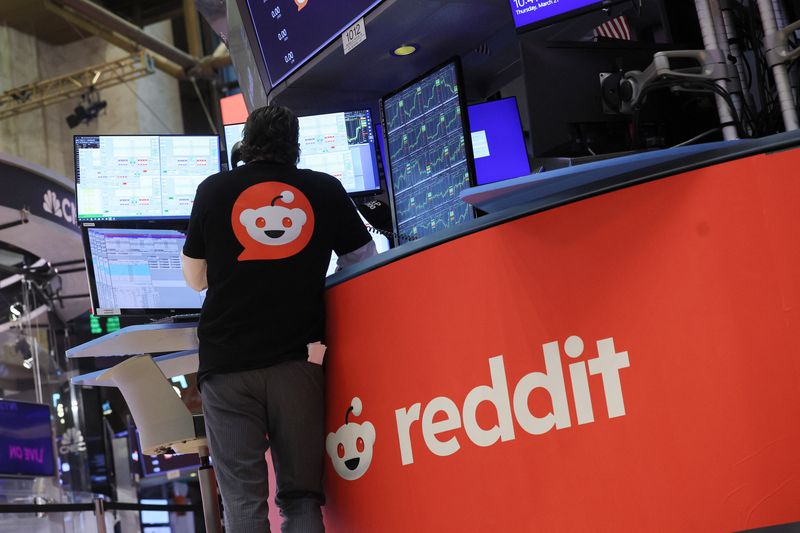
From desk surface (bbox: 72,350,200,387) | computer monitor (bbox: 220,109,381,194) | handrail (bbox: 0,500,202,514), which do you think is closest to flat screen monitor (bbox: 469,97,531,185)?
computer monitor (bbox: 220,109,381,194)

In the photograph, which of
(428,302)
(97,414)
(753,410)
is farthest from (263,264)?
(97,414)

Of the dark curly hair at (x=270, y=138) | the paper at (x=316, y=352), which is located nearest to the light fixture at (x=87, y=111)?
the dark curly hair at (x=270, y=138)

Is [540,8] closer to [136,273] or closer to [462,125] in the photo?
[462,125]

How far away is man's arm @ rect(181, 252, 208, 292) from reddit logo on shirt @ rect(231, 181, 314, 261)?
18 cm

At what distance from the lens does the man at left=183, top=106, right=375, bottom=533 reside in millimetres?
2494

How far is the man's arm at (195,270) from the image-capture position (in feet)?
8.71

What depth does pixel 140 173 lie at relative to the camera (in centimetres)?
371

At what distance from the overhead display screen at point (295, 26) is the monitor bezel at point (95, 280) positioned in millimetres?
1071

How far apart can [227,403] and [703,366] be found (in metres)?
1.25

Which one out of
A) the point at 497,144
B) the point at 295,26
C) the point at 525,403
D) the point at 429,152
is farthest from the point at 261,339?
the point at 295,26

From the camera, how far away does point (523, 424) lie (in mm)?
2043

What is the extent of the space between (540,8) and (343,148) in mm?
1118

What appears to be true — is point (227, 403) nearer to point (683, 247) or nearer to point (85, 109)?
point (683, 247)

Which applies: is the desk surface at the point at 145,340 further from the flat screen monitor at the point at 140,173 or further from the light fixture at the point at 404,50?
the light fixture at the point at 404,50
